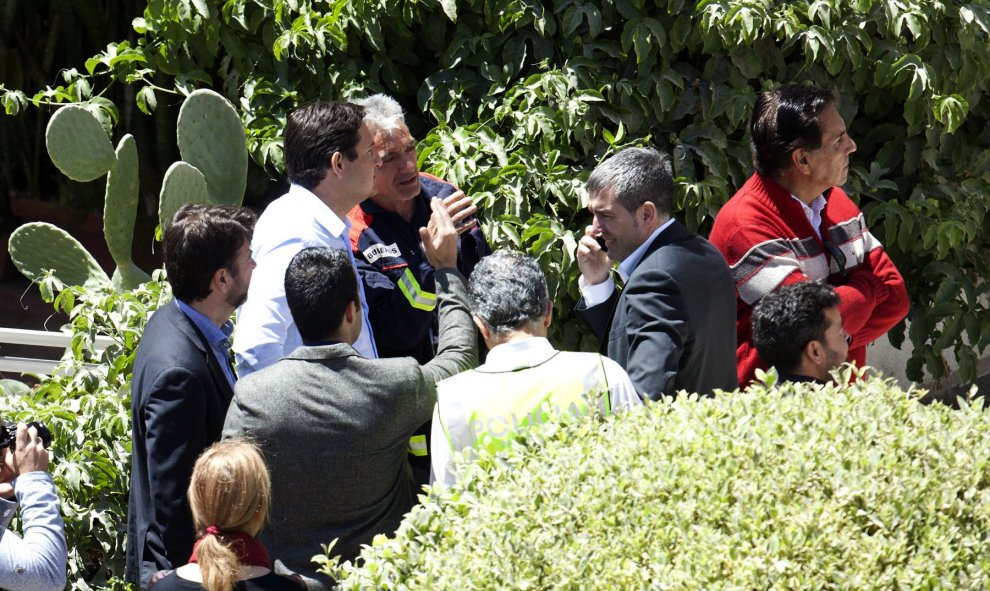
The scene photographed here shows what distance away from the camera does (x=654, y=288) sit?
12.4 ft

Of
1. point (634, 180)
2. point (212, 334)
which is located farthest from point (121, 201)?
point (634, 180)

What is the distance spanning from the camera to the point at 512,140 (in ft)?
18.6

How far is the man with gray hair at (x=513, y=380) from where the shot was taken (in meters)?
3.26

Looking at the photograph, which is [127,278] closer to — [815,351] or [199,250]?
[199,250]

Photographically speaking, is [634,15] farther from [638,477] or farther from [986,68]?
[638,477]

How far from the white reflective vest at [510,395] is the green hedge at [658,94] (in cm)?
208

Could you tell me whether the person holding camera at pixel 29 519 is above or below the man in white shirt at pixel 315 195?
below

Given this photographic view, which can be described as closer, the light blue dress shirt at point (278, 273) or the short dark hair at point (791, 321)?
the light blue dress shirt at point (278, 273)

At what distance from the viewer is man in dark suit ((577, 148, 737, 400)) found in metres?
3.75

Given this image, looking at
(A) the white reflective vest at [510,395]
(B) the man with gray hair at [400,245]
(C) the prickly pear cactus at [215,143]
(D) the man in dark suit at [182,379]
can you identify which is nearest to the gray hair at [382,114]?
(B) the man with gray hair at [400,245]

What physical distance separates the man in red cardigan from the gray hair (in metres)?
1.25

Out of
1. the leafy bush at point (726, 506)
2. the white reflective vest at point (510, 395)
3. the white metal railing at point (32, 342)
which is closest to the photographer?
the leafy bush at point (726, 506)

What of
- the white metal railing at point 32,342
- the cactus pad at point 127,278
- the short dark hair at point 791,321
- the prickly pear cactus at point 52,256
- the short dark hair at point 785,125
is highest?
the short dark hair at point 785,125

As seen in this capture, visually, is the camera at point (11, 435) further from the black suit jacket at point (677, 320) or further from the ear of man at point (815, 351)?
the ear of man at point (815, 351)
